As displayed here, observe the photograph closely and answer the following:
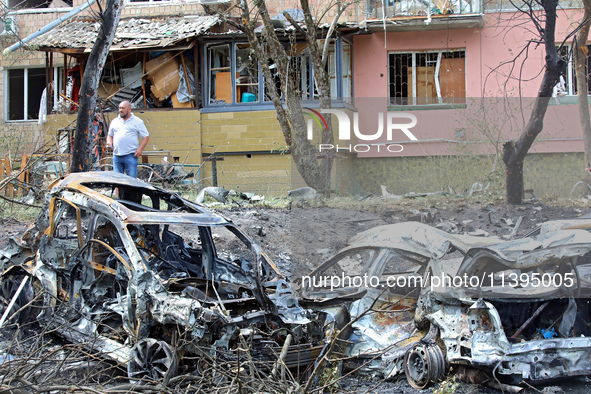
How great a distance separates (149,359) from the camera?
5.30m

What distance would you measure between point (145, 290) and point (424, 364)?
8.26 ft

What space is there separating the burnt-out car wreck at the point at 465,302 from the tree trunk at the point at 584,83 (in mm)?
2182

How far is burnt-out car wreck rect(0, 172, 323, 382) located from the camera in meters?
5.18

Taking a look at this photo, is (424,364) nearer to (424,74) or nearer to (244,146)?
(244,146)

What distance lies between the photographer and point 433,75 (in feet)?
56.5

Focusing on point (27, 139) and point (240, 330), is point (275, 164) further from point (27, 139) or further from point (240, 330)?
point (240, 330)

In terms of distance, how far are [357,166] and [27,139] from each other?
14.0 metres

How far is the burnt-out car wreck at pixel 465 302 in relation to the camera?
204 inches

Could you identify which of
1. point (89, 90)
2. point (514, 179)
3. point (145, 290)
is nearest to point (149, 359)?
point (145, 290)

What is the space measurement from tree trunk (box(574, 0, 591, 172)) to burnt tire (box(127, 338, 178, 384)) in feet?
18.2

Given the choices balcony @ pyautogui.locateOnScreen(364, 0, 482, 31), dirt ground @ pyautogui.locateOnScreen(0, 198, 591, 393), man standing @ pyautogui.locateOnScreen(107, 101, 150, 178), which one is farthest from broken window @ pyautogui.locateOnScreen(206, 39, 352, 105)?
dirt ground @ pyautogui.locateOnScreen(0, 198, 591, 393)

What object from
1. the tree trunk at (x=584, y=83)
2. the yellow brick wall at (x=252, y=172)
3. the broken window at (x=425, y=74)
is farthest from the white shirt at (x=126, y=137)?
the broken window at (x=425, y=74)

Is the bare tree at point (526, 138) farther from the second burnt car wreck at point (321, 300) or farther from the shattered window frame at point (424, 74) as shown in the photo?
the shattered window frame at point (424, 74)

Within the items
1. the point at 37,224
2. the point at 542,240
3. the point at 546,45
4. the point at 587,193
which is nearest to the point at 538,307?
the point at 542,240
